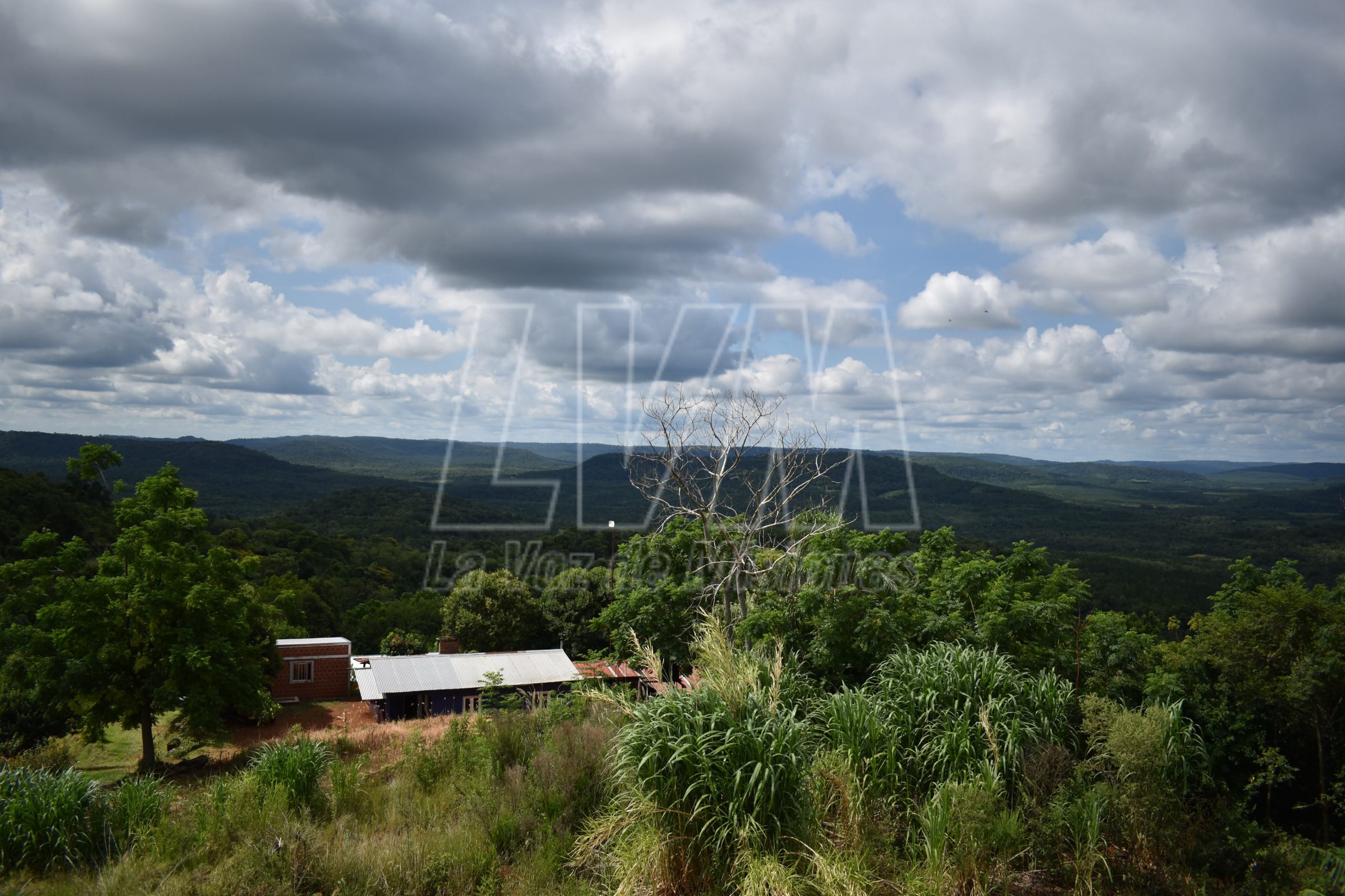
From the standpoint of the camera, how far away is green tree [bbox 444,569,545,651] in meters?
29.1

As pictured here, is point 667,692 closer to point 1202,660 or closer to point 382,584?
point 1202,660

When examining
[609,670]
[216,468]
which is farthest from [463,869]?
[216,468]

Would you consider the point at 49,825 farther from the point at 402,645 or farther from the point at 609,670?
the point at 402,645

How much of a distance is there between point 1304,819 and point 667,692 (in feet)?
21.6

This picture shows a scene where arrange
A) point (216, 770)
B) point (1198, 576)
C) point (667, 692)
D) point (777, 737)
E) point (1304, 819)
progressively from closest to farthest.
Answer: point (777, 737)
point (667, 692)
point (1304, 819)
point (216, 770)
point (1198, 576)

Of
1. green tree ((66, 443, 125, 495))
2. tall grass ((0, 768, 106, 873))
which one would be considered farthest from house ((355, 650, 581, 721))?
tall grass ((0, 768, 106, 873))

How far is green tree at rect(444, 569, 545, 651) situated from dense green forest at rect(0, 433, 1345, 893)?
1396 cm

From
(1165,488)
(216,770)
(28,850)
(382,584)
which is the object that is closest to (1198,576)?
(382,584)

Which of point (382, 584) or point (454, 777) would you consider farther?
point (382, 584)

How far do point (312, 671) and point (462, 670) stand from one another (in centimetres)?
646

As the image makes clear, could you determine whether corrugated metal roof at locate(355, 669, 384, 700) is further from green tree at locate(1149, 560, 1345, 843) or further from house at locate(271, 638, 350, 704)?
green tree at locate(1149, 560, 1345, 843)

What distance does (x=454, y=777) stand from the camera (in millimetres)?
7711

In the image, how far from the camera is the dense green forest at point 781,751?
529cm

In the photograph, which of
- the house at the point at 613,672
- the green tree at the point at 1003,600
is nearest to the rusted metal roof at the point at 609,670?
the house at the point at 613,672
